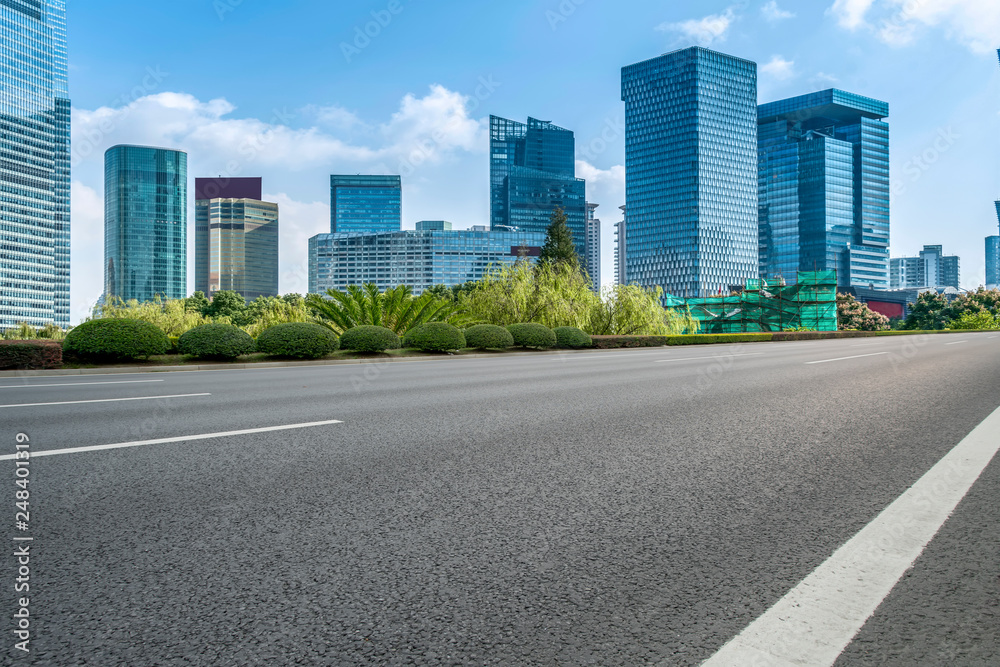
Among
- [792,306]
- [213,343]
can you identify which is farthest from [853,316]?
[213,343]

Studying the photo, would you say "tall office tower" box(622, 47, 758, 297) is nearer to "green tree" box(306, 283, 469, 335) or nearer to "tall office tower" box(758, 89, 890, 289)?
"tall office tower" box(758, 89, 890, 289)

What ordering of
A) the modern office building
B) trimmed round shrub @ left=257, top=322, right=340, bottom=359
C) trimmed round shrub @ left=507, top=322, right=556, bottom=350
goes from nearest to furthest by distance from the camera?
trimmed round shrub @ left=257, top=322, right=340, bottom=359 < trimmed round shrub @ left=507, top=322, right=556, bottom=350 < the modern office building

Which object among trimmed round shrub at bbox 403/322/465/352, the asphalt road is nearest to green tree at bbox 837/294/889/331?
trimmed round shrub at bbox 403/322/465/352

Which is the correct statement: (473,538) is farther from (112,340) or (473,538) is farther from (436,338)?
(436,338)

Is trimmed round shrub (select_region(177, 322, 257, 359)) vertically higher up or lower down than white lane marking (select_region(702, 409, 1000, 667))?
higher up

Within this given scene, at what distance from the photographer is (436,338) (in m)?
21.0

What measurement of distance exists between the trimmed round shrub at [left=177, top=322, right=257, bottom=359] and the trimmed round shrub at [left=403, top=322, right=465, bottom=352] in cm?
584

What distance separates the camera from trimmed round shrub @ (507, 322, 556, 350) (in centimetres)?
2414

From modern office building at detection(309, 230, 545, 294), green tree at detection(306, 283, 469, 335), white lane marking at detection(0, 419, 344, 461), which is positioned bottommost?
white lane marking at detection(0, 419, 344, 461)

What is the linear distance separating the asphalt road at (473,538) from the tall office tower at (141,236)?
205883mm

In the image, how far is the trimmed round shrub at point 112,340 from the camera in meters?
15.3

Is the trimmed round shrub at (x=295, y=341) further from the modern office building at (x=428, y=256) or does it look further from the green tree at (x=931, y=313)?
the modern office building at (x=428, y=256)

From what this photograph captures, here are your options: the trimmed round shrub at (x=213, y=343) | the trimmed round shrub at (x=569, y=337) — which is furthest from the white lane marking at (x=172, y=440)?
the trimmed round shrub at (x=569, y=337)

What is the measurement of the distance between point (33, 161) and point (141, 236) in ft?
227
